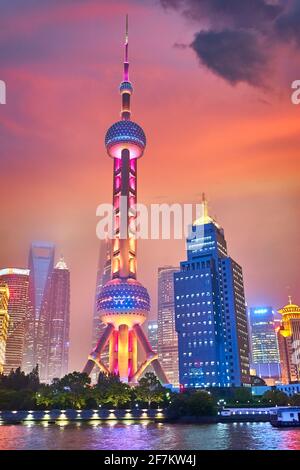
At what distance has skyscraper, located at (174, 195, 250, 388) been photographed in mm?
143000

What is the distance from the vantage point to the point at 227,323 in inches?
6097

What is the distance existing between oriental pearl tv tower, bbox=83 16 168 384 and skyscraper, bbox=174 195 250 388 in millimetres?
11698

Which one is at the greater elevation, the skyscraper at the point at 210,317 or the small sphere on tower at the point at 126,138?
the small sphere on tower at the point at 126,138

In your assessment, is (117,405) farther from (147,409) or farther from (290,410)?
(290,410)

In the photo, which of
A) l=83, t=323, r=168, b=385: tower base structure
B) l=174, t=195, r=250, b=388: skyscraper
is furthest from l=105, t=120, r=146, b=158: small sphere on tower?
l=83, t=323, r=168, b=385: tower base structure

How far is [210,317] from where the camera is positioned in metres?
147

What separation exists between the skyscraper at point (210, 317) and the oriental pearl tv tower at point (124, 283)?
1170 centimetres

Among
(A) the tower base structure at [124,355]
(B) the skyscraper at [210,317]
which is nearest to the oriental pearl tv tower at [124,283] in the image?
(A) the tower base structure at [124,355]

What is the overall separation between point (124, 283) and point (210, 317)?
2982 centimetres

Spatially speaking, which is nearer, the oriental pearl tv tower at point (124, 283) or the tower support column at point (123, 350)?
the tower support column at point (123, 350)

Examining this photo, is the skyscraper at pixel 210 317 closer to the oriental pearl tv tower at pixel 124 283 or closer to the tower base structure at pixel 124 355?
the tower base structure at pixel 124 355

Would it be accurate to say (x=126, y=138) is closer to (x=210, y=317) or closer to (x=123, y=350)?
(x=210, y=317)

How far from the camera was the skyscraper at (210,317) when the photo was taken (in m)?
143
